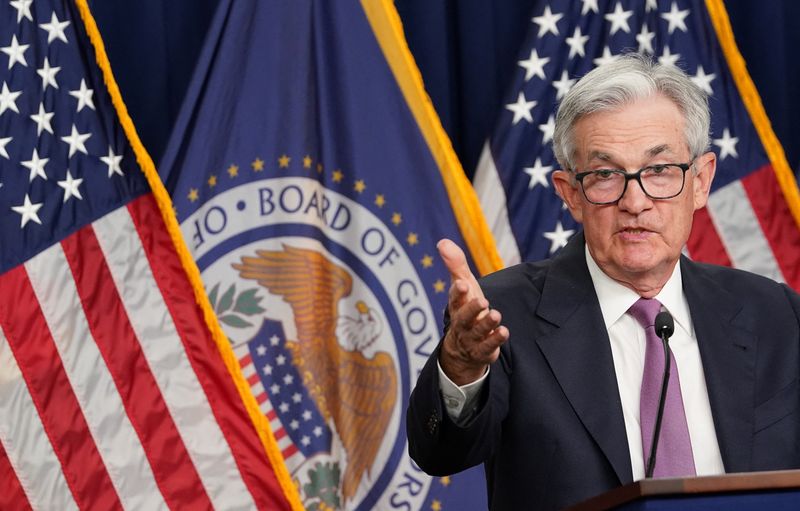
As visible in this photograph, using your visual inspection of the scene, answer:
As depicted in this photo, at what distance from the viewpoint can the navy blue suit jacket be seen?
1807 mm

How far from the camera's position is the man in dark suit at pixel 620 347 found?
1822mm

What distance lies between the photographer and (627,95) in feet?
6.45

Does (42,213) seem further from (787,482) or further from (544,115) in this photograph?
(787,482)

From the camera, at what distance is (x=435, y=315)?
11.6 feet

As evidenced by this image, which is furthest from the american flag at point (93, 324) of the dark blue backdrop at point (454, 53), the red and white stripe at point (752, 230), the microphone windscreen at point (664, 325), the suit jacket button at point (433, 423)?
the microphone windscreen at point (664, 325)

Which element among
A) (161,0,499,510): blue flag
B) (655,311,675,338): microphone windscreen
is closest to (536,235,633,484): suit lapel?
(655,311,675,338): microphone windscreen

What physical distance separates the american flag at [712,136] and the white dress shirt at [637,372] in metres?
1.59

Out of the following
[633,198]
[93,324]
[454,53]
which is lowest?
[633,198]

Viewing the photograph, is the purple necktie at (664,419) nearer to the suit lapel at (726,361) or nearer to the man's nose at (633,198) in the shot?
the suit lapel at (726,361)

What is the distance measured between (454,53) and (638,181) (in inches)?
81.3

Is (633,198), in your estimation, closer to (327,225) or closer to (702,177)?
A: (702,177)

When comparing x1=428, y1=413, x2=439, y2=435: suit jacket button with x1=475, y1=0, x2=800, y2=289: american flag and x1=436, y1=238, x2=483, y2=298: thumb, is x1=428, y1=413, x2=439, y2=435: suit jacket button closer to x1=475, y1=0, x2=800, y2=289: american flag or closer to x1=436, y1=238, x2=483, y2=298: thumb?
x1=436, y1=238, x2=483, y2=298: thumb

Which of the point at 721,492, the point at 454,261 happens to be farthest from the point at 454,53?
the point at 721,492

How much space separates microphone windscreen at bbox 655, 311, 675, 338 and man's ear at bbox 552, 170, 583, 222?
296mm
